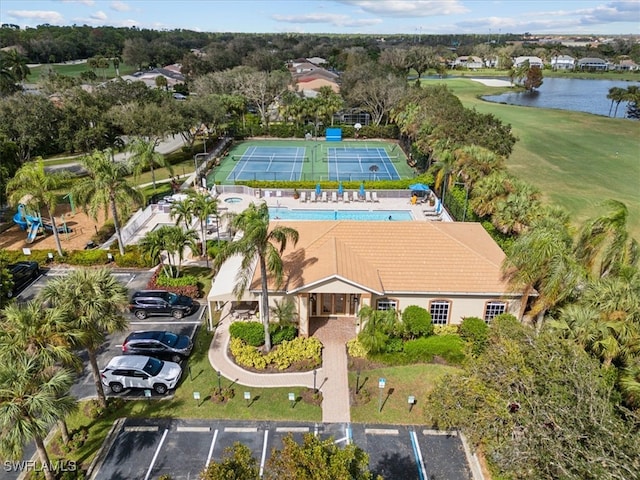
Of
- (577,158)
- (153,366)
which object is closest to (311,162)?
→ (577,158)

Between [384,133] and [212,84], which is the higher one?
[212,84]

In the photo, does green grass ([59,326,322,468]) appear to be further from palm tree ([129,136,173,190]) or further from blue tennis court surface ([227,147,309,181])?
blue tennis court surface ([227,147,309,181])

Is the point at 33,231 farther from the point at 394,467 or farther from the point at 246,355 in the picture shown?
the point at 394,467

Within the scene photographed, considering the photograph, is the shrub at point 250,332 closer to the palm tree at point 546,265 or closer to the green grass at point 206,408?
the green grass at point 206,408

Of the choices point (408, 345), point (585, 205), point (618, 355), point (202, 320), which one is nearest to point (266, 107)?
point (585, 205)

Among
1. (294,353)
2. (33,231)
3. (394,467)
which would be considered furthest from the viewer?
(33,231)

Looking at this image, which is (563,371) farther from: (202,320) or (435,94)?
(435,94)
